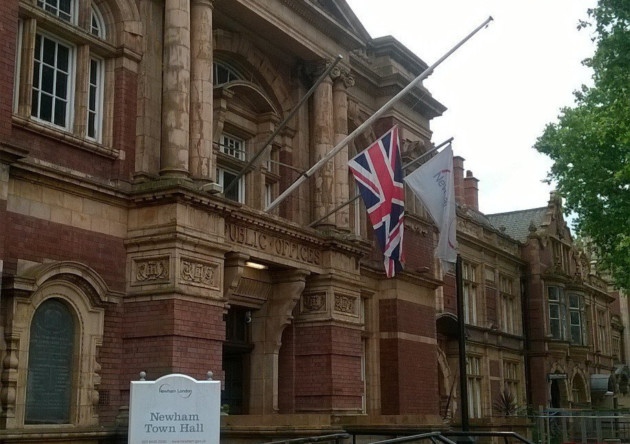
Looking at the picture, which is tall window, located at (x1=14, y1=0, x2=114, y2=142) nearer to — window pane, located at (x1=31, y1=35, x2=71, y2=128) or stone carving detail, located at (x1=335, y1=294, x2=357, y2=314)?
window pane, located at (x1=31, y1=35, x2=71, y2=128)

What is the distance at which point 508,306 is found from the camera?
40906 millimetres

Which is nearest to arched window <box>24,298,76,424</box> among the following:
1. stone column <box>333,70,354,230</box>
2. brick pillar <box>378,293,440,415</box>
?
stone column <box>333,70,354,230</box>

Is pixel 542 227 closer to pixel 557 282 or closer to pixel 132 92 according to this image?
pixel 557 282

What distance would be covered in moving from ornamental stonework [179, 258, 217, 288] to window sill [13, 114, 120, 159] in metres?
2.38

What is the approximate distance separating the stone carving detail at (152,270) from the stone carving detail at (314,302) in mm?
5404

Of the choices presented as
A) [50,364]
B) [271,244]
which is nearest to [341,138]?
[271,244]

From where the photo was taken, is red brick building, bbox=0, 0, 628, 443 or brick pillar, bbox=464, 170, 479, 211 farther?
brick pillar, bbox=464, 170, 479, 211

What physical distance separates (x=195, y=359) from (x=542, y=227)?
33.5 m

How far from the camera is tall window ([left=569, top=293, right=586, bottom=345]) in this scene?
4516cm

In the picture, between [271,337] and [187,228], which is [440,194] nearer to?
[271,337]

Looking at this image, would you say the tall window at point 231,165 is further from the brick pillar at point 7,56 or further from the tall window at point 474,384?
the tall window at point 474,384

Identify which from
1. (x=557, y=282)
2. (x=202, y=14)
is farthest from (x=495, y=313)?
(x=202, y=14)

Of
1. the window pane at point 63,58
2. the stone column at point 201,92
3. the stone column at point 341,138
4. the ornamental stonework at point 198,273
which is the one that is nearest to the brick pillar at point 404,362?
the stone column at point 341,138

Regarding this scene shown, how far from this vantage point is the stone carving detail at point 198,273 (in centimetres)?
1502
